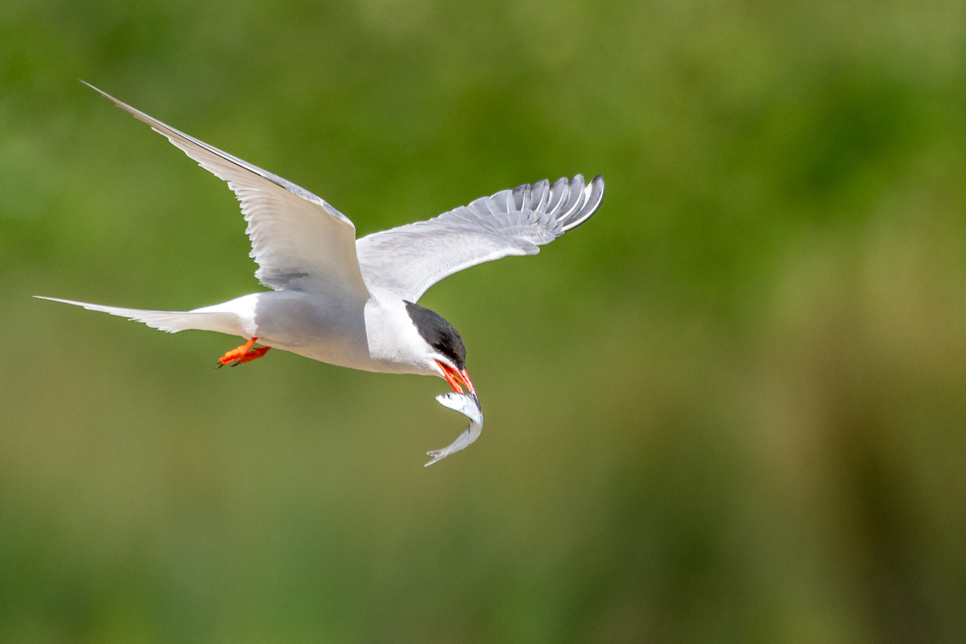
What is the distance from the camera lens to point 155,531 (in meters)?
7.07

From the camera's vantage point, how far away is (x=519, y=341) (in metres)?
7.88

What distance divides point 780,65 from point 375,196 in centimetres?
317

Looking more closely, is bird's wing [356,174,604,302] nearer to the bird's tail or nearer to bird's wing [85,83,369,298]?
bird's wing [85,83,369,298]

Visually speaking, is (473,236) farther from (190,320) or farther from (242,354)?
(190,320)

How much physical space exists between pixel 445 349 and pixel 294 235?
51cm

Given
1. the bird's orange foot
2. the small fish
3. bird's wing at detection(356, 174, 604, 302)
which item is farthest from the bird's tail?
the small fish

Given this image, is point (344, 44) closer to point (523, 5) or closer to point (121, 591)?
point (523, 5)

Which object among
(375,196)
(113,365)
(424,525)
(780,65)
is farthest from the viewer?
(780,65)

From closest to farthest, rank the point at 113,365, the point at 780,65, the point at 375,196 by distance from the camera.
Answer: the point at 113,365, the point at 375,196, the point at 780,65

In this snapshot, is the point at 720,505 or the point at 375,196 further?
the point at 375,196

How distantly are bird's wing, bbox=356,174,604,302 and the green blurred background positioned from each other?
224cm

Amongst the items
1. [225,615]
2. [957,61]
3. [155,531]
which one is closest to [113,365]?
[155,531]

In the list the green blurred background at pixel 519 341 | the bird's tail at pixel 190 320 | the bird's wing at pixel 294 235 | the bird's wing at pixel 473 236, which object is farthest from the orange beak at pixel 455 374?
the green blurred background at pixel 519 341

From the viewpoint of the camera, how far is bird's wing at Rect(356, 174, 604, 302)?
3.83 metres
